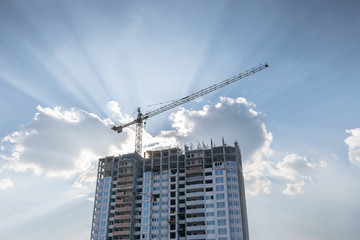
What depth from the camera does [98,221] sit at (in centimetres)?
14712

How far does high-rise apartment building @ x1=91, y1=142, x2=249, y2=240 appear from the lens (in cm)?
→ 13062

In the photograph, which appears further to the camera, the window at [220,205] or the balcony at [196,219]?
the balcony at [196,219]

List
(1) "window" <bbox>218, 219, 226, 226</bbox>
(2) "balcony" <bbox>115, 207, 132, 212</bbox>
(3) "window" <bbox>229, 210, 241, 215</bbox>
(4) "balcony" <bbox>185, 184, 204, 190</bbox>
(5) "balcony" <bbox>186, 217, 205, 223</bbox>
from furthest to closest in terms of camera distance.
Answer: (2) "balcony" <bbox>115, 207, 132, 212</bbox>
(4) "balcony" <bbox>185, 184, 204, 190</bbox>
(5) "balcony" <bbox>186, 217, 205, 223</bbox>
(3) "window" <bbox>229, 210, 241, 215</bbox>
(1) "window" <bbox>218, 219, 226, 226</bbox>

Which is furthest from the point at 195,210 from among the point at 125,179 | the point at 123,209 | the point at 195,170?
the point at 125,179

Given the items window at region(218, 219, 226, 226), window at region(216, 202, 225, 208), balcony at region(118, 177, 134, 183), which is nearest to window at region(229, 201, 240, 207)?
window at region(216, 202, 225, 208)

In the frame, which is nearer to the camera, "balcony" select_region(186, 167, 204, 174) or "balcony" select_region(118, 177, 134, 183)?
"balcony" select_region(186, 167, 204, 174)

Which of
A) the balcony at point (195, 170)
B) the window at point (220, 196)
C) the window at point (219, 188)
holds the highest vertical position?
the balcony at point (195, 170)

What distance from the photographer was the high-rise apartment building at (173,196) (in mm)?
130625

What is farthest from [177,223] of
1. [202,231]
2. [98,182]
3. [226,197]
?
[98,182]

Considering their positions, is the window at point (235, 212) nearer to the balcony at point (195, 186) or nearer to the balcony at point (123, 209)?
the balcony at point (195, 186)

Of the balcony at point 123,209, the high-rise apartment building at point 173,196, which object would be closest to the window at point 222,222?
the high-rise apartment building at point 173,196

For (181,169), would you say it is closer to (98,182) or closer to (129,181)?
(129,181)

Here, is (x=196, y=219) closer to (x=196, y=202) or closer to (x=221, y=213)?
(x=196, y=202)

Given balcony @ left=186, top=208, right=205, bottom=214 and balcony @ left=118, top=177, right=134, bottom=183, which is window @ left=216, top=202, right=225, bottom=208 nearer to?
balcony @ left=186, top=208, right=205, bottom=214
